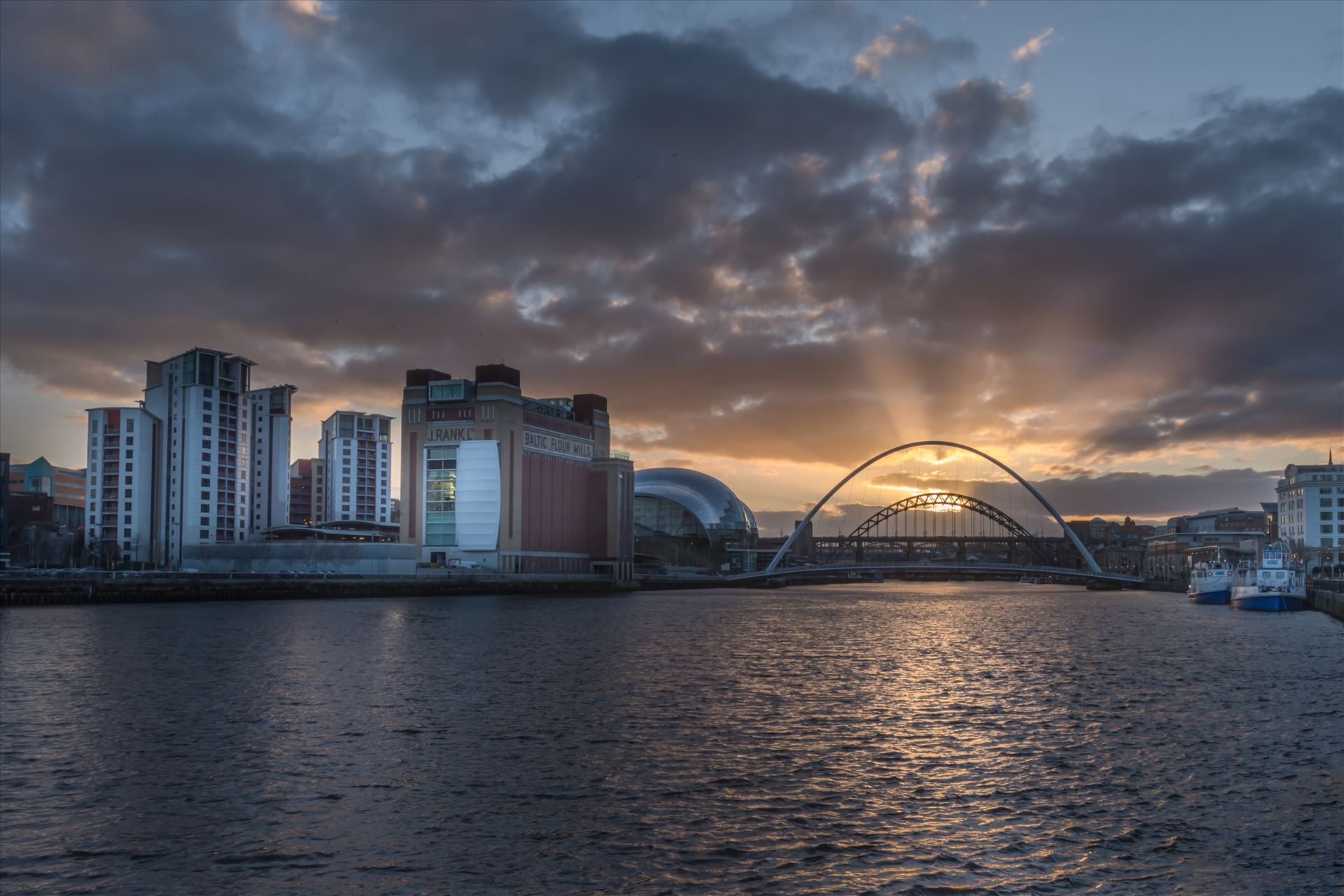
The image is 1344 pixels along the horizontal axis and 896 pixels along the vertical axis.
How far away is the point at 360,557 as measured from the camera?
14538cm

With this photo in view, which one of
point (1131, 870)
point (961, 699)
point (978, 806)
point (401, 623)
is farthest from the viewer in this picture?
point (401, 623)

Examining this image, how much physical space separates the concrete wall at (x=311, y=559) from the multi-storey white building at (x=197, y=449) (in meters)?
16.2

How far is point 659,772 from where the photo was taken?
25.9m

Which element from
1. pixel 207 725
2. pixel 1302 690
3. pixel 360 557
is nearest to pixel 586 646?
pixel 207 725

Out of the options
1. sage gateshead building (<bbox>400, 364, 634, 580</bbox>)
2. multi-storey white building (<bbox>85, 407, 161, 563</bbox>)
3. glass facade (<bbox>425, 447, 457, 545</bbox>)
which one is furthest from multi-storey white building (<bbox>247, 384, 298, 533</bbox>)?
glass facade (<bbox>425, 447, 457, 545</bbox>)

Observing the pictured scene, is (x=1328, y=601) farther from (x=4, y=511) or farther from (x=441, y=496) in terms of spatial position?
(x=4, y=511)

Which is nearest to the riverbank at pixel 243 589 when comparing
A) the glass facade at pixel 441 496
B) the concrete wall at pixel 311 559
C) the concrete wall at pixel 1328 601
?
the concrete wall at pixel 311 559

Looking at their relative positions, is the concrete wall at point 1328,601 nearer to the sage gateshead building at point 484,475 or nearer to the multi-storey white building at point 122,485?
the sage gateshead building at point 484,475

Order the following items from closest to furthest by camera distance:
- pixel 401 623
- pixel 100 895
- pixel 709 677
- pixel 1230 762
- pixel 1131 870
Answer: pixel 100 895 → pixel 1131 870 → pixel 1230 762 → pixel 709 677 → pixel 401 623

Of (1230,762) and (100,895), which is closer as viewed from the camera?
(100,895)

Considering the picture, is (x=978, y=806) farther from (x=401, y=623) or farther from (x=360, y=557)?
(x=360, y=557)

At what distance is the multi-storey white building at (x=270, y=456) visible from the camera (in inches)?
7195

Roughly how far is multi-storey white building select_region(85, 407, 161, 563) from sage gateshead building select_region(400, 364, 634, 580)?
127 ft

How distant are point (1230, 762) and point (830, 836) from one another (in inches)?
516
